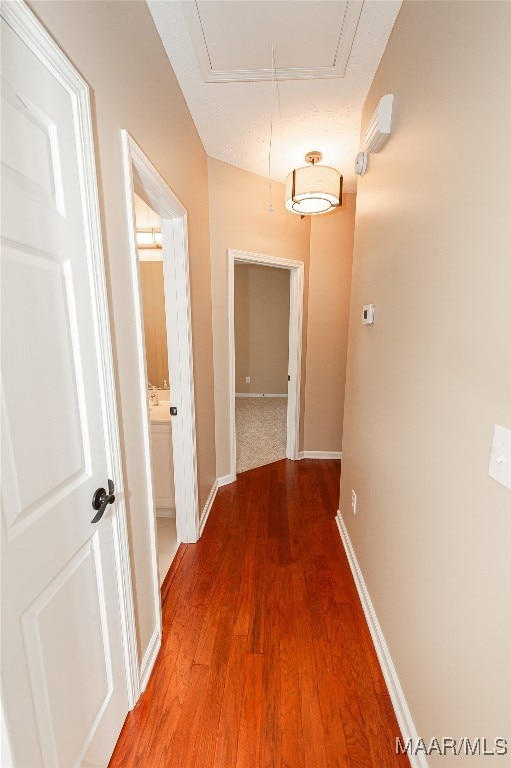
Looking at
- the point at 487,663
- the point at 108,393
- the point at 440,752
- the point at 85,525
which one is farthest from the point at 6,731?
the point at 440,752

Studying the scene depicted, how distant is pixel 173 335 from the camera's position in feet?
6.35

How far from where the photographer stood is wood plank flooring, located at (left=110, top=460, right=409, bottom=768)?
1.12 metres

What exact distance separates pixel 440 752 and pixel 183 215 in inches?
93.2

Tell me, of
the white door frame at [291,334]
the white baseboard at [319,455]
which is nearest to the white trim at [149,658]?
the white door frame at [291,334]

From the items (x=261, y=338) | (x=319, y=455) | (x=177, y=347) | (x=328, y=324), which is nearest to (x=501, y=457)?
(x=177, y=347)

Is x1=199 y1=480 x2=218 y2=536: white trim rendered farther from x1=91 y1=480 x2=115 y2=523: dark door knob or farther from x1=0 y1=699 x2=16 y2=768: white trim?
x1=0 y1=699 x2=16 y2=768: white trim

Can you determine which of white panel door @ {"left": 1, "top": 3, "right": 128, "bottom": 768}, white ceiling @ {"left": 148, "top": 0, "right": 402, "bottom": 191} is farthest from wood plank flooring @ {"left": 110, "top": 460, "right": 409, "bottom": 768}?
white ceiling @ {"left": 148, "top": 0, "right": 402, "bottom": 191}

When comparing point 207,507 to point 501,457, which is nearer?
point 501,457

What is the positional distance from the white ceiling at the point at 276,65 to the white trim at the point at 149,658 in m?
2.64

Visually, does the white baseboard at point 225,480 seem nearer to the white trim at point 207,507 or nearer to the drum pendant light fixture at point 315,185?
the white trim at point 207,507

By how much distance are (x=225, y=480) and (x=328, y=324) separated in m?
1.89

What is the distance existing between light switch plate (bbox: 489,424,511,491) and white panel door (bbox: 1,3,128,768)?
3.34ft

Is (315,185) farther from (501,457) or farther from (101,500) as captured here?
(101,500)

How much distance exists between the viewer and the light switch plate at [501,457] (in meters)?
0.67
